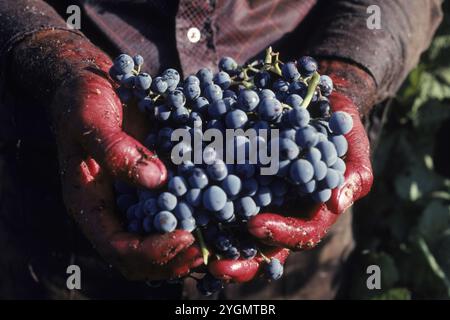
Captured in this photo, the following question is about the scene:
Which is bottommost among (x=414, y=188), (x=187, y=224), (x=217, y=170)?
(x=414, y=188)

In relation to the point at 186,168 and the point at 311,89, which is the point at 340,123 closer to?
the point at 311,89

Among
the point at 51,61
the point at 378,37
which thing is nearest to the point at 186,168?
the point at 51,61

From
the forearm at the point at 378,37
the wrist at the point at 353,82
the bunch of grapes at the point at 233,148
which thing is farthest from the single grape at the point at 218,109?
the forearm at the point at 378,37

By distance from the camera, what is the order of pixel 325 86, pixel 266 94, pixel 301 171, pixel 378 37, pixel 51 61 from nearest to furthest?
pixel 301 171 → pixel 266 94 → pixel 325 86 → pixel 51 61 → pixel 378 37

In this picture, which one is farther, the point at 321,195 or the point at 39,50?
the point at 39,50

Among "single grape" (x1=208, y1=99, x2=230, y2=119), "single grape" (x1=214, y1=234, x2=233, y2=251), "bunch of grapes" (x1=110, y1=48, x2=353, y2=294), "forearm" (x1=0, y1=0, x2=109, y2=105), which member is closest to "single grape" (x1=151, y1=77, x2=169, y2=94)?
"bunch of grapes" (x1=110, y1=48, x2=353, y2=294)

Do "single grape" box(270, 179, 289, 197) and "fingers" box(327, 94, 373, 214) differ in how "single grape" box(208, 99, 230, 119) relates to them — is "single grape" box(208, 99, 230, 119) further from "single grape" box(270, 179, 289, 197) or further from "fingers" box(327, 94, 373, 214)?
"fingers" box(327, 94, 373, 214)

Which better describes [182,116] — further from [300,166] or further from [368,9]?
[368,9]
